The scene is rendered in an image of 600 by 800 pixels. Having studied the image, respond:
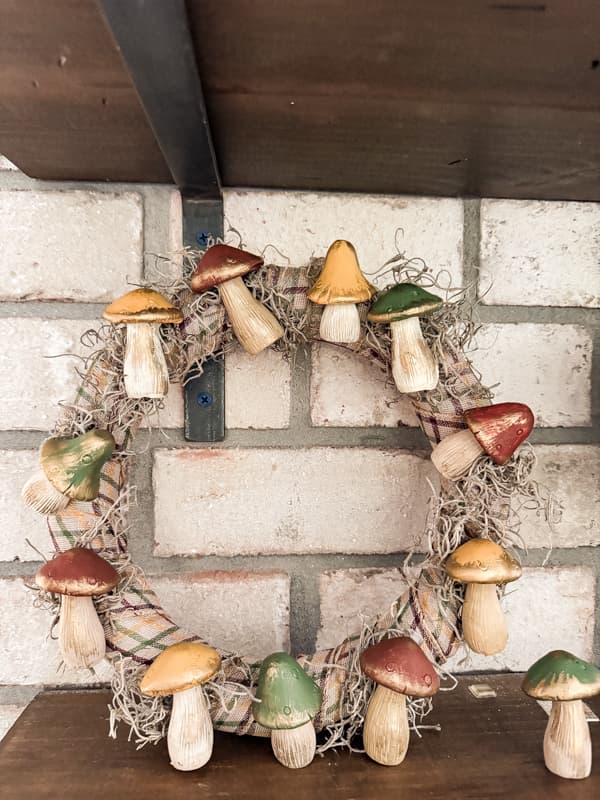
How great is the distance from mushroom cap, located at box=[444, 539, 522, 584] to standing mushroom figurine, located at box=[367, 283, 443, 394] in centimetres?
12

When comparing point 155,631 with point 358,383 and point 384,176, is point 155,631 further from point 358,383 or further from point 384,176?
point 384,176

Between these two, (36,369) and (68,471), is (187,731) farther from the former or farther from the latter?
(36,369)

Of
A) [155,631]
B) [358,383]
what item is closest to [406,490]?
[358,383]

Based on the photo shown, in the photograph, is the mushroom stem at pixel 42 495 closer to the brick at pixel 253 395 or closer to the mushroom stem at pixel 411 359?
the brick at pixel 253 395

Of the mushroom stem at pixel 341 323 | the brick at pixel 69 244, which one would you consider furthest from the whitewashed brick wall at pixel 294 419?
the mushroom stem at pixel 341 323

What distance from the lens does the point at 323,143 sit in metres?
0.45

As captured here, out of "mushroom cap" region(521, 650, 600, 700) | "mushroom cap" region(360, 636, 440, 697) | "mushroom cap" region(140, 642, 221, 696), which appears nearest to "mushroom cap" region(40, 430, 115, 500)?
"mushroom cap" region(140, 642, 221, 696)

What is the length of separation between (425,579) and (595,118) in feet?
1.13

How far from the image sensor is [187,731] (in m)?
0.43

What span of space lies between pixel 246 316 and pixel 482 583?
26 centimetres

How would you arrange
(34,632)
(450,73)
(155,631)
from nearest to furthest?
(450,73), (155,631), (34,632)

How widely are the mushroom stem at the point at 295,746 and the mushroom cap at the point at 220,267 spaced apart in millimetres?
318

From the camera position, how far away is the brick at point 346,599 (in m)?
0.59

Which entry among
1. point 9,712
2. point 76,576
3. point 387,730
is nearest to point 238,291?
point 76,576
